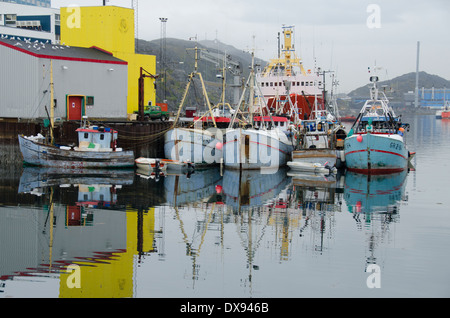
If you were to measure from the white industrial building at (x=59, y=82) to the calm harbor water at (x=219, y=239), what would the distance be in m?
8.65

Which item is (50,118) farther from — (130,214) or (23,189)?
(130,214)

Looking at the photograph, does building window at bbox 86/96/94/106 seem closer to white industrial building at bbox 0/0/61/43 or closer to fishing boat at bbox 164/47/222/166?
fishing boat at bbox 164/47/222/166

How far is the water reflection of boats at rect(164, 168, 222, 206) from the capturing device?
29.7 metres

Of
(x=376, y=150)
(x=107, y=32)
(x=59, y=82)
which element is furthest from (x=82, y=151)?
(x=376, y=150)

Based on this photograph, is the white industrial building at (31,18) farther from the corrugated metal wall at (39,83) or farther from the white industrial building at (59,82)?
the corrugated metal wall at (39,83)

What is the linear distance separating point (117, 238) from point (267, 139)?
22442 millimetres

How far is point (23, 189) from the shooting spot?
101 ft

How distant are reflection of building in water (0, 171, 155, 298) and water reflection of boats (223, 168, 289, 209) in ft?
16.9

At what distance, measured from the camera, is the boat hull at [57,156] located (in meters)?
39.2

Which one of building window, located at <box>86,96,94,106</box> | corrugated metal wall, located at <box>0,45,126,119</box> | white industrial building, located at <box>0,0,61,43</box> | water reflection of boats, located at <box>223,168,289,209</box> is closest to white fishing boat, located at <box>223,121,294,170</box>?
water reflection of boats, located at <box>223,168,289,209</box>

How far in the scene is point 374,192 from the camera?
32781 mm

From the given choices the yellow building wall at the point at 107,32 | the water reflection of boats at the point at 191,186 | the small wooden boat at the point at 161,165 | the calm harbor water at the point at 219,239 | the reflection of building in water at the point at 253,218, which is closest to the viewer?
the calm harbor water at the point at 219,239

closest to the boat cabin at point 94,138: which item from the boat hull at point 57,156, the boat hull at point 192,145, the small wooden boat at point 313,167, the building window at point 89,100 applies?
the boat hull at point 57,156
